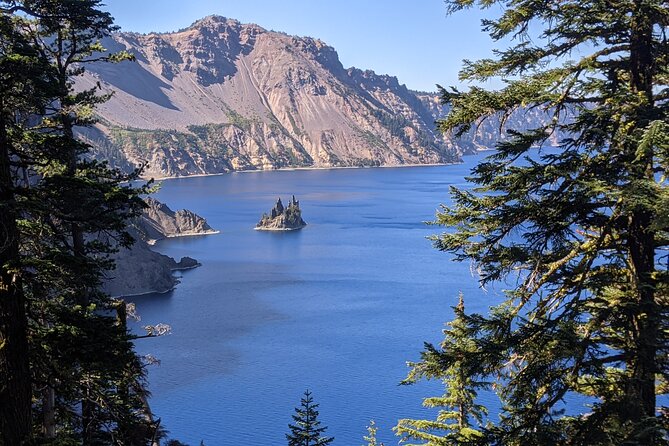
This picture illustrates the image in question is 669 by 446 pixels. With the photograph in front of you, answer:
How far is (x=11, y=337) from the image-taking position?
27.5ft

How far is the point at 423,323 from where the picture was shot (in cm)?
8744

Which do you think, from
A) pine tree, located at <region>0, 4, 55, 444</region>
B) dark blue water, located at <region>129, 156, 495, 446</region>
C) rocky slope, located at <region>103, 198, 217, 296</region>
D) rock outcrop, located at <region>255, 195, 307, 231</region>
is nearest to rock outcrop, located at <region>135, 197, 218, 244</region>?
rock outcrop, located at <region>255, 195, 307, 231</region>

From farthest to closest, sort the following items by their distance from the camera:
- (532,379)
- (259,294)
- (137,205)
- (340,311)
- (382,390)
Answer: (259,294) → (340,311) → (382,390) → (137,205) → (532,379)

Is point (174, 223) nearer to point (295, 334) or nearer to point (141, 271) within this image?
point (141, 271)

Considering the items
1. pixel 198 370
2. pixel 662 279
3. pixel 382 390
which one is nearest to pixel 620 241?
pixel 662 279

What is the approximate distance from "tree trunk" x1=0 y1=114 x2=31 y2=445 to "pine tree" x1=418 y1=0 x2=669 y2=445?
19.8 ft

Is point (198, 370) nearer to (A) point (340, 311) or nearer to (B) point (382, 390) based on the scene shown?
(B) point (382, 390)

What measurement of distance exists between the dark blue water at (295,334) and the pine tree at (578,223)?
46.7 feet

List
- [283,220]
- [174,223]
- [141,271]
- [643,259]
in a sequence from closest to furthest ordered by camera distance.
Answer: [643,259] < [141,271] < [174,223] < [283,220]

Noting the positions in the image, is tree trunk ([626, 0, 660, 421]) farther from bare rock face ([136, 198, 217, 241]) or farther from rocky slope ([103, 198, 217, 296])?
bare rock face ([136, 198, 217, 241])

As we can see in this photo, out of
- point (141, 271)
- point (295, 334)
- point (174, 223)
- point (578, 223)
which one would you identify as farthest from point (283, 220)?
point (578, 223)

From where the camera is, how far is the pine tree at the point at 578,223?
341 inches

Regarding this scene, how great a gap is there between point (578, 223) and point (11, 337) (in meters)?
7.96

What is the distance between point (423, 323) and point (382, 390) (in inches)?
939
